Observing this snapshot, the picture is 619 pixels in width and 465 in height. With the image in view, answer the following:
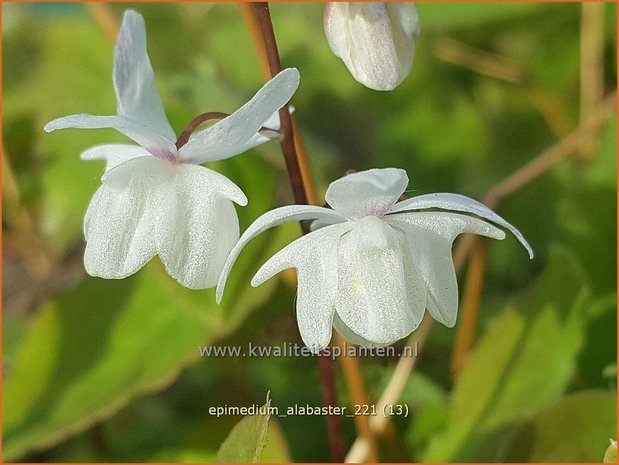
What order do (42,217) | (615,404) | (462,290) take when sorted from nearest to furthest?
1. (615,404)
2. (462,290)
3. (42,217)

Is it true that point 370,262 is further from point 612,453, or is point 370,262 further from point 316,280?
point 612,453

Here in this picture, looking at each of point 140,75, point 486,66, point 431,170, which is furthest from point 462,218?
point 486,66

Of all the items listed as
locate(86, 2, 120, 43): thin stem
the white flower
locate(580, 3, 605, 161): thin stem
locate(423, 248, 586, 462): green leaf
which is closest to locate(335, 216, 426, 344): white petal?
the white flower

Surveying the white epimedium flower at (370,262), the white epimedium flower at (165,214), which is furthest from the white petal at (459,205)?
the white epimedium flower at (165,214)

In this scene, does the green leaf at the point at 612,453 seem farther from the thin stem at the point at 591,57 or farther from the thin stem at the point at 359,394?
the thin stem at the point at 591,57

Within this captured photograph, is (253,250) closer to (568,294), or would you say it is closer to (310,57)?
(568,294)

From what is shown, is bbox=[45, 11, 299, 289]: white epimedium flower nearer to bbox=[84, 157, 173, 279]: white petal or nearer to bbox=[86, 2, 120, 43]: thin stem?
bbox=[84, 157, 173, 279]: white petal
